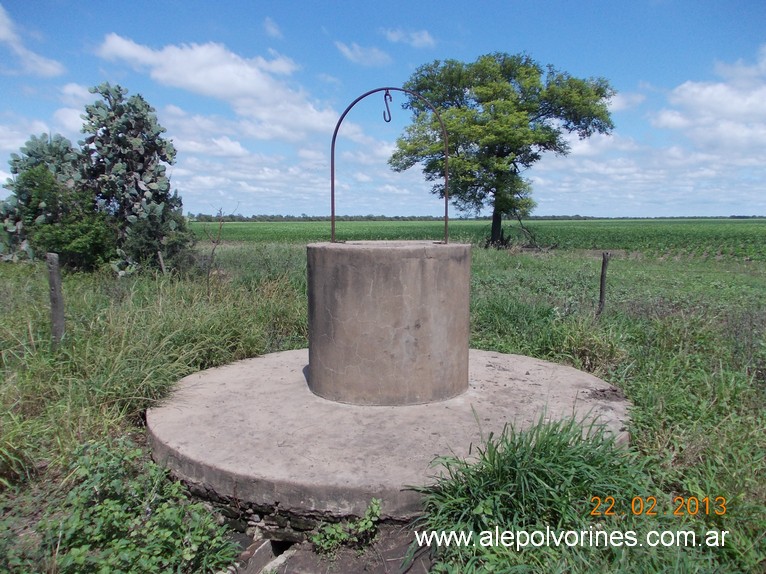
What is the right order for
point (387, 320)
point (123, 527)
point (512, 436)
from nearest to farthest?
point (123, 527)
point (512, 436)
point (387, 320)

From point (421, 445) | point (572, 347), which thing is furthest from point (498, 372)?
point (421, 445)

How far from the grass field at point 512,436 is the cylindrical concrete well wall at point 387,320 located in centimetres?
106

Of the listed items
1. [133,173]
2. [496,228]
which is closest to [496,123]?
[496,228]

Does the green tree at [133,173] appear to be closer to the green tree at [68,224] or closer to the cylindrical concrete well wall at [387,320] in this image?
the green tree at [68,224]

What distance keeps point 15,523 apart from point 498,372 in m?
3.63

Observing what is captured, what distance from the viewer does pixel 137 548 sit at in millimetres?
2459

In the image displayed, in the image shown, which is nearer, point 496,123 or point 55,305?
point 55,305

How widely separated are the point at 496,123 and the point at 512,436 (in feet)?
67.7

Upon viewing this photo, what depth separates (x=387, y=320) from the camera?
3.71 metres

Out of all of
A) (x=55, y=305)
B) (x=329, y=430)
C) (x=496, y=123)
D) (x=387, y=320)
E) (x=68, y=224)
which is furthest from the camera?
(x=496, y=123)

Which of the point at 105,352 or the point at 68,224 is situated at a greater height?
the point at 68,224
